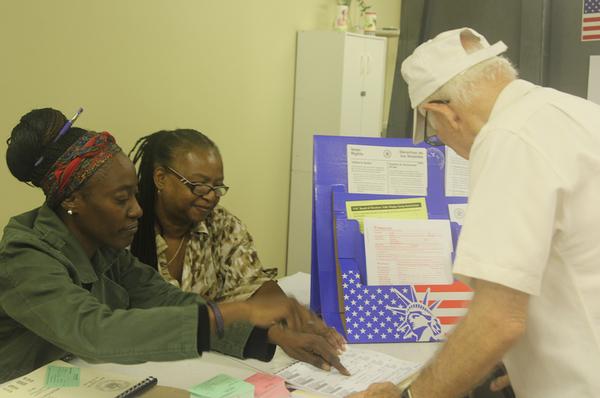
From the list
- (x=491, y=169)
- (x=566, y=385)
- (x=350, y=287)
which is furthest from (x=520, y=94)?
(x=350, y=287)

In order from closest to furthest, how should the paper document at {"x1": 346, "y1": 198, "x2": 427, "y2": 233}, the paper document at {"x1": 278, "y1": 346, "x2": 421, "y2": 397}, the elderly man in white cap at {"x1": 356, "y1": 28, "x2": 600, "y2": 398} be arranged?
the elderly man in white cap at {"x1": 356, "y1": 28, "x2": 600, "y2": 398} → the paper document at {"x1": 278, "y1": 346, "x2": 421, "y2": 397} → the paper document at {"x1": 346, "y1": 198, "x2": 427, "y2": 233}

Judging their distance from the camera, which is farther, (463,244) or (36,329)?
(36,329)

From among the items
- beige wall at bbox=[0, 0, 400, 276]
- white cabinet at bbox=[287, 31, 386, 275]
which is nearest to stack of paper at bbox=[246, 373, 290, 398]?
beige wall at bbox=[0, 0, 400, 276]

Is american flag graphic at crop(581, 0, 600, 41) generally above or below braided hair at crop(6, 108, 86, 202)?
above

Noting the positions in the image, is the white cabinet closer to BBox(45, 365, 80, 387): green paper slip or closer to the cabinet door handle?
the cabinet door handle

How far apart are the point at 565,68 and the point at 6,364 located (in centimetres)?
248

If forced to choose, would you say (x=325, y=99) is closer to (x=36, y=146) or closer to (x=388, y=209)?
(x=388, y=209)

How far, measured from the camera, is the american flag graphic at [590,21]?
282cm

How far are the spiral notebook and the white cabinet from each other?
3257 mm

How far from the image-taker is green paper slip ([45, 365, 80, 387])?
1412mm

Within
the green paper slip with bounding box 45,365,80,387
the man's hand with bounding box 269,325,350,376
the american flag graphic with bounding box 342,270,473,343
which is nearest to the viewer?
the green paper slip with bounding box 45,365,80,387

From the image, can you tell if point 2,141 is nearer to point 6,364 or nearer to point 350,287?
point 6,364

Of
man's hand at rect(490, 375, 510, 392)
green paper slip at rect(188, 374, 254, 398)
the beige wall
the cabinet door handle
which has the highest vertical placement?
the cabinet door handle

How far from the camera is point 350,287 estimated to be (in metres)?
1.99
